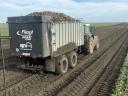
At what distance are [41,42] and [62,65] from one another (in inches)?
89.8

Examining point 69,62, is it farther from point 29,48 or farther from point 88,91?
point 88,91

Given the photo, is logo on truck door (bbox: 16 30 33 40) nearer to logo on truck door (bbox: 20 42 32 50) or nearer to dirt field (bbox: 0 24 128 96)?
logo on truck door (bbox: 20 42 32 50)

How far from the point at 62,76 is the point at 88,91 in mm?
3320

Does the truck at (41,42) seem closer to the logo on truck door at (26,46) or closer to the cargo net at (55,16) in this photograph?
the logo on truck door at (26,46)

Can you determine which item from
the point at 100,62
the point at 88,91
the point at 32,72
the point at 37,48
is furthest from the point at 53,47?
the point at 100,62

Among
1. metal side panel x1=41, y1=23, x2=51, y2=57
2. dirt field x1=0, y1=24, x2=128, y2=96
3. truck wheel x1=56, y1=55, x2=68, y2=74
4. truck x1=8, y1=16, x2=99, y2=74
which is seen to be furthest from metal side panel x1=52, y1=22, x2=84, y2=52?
dirt field x1=0, y1=24, x2=128, y2=96

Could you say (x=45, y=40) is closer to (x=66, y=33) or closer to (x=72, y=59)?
(x=66, y=33)

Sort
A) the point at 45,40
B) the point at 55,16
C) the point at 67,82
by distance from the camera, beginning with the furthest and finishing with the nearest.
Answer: the point at 55,16 → the point at 45,40 → the point at 67,82

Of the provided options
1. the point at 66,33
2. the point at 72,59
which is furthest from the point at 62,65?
the point at 72,59

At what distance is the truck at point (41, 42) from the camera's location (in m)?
14.6

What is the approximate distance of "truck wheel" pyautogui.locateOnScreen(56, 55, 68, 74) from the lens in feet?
51.8

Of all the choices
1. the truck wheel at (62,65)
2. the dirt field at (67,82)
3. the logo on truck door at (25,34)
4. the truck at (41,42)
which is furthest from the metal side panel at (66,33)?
the dirt field at (67,82)

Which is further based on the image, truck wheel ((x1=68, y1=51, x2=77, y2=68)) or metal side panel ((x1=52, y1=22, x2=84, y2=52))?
truck wheel ((x1=68, y1=51, x2=77, y2=68))

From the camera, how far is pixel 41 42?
14.6 meters
